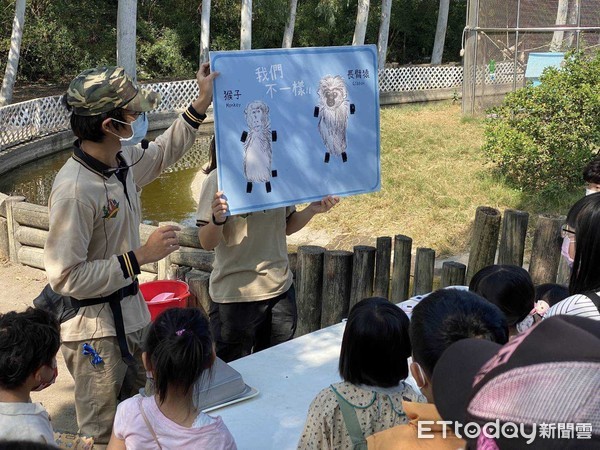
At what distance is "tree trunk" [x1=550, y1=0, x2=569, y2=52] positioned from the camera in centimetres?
1487

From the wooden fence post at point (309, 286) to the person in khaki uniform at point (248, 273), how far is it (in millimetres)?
1166

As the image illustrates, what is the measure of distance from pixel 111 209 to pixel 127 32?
52.0ft

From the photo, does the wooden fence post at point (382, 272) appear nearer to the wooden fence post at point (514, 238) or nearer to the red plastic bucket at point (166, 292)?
the wooden fence post at point (514, 238)

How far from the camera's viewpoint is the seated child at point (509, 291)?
2871mm

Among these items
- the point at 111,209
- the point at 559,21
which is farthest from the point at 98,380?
the point at 559,21

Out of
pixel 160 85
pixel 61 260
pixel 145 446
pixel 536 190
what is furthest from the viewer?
pixel 160 85

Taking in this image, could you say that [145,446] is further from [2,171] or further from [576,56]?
[2,171]

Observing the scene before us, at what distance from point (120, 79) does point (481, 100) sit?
44.1 ft

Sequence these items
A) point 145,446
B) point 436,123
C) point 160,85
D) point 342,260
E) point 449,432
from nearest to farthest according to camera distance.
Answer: point 449,432 → point 145,446 → point 342,260 → point 436,123 → point 160,85

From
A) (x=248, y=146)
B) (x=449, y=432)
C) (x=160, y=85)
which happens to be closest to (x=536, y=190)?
(x=248, y=146)

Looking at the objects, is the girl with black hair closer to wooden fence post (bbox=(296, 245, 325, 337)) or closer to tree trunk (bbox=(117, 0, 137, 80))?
wooden fence post (bbox=(296, 245, 325, 337))

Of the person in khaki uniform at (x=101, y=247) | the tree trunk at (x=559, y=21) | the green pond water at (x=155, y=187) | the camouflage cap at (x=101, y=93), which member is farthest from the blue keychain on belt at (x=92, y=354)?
the tree trunk at (x=559, y=21)

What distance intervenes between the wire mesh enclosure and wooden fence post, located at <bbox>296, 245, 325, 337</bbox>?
10.6 m

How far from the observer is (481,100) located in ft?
50.8
